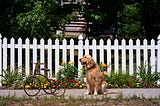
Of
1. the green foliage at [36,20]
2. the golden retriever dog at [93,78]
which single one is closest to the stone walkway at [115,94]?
the golden retriever dog at [93,78]

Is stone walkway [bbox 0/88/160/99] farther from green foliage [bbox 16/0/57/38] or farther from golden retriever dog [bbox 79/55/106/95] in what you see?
green foliage [bbox 16/0/57/38]

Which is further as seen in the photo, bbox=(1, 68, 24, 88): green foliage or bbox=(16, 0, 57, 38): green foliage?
bbox=(16, 0, 57, 38): green foliage

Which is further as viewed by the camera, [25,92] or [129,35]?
[129,35]

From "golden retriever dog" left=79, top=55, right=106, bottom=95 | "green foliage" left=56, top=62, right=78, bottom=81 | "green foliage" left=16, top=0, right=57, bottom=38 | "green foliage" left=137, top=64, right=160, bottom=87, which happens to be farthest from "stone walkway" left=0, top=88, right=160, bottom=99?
"green foliage" left=16, top=0, right=57, bottom=38

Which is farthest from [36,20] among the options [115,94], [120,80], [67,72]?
[115,94]

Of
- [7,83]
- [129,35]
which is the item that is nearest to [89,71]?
[7,83]

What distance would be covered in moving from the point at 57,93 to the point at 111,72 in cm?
219

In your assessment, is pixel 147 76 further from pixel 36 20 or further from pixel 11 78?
pixel 36 20

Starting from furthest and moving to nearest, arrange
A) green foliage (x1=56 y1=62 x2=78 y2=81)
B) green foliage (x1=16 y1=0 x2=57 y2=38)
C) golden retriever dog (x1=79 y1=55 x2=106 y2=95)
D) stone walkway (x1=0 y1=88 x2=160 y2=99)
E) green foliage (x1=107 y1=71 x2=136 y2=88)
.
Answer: green foliage (x1=16 y1=0 x2=57 y2=38)
green foliage (x1=56 y1=62 x2=78 y2=81)
green foliage (x1=107 y1=71 x2=136 y2=88)
golden retriever dog (x1=79 y1=55 x2=106 y2=95)
stone walkway (x1=0 y1=88 x2=160 y2=99)

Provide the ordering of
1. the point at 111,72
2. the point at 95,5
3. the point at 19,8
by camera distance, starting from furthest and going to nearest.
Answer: the point at 95,5 → the point at 19,8 → the point at 111,72

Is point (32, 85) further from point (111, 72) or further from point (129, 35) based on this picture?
point (129, 35)

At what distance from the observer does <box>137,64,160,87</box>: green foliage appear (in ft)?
38.7

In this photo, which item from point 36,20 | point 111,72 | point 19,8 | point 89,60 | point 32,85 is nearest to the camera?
point 89,60

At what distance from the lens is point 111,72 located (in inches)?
479
